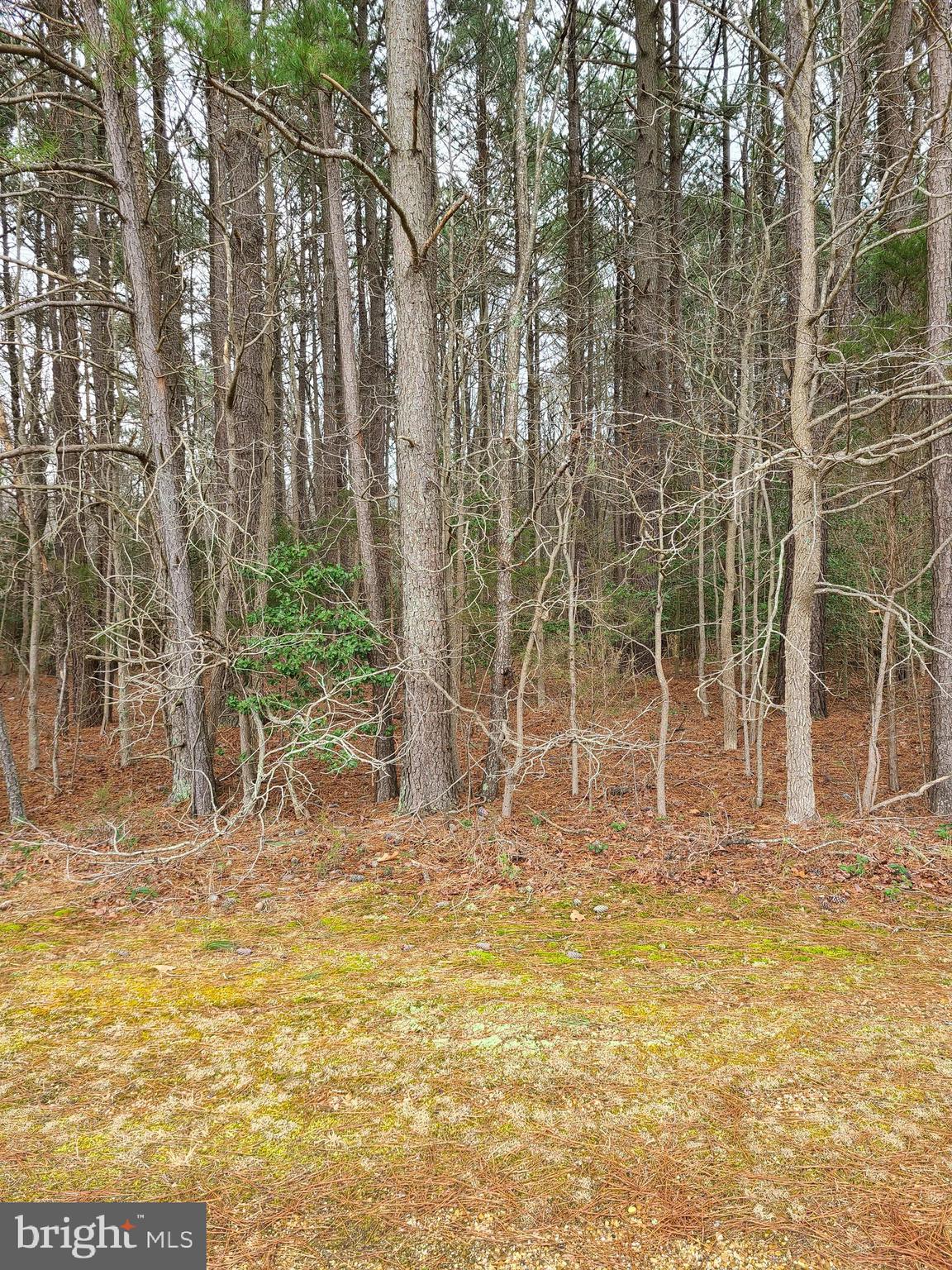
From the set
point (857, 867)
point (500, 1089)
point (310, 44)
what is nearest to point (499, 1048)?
point (500, 1089)

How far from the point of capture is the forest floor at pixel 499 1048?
192 centimetres

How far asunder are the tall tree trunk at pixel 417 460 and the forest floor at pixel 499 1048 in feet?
3.19

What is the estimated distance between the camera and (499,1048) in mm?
2715

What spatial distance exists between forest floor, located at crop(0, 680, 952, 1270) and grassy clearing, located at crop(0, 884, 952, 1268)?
0.01 metres

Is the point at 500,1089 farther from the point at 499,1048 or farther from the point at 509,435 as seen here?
the point at 509,435

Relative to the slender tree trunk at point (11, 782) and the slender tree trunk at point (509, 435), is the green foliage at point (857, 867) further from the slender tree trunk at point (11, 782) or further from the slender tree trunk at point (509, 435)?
the slender tree trunk at point (11, 782)

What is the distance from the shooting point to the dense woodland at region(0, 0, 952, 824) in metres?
5.48

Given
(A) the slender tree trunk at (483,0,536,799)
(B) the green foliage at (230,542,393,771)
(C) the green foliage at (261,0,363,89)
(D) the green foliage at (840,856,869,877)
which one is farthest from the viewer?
(B) the green foliage at (230,542,393,771)

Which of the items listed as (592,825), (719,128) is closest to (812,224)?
(592,825)

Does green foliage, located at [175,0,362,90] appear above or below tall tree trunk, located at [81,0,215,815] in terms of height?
above

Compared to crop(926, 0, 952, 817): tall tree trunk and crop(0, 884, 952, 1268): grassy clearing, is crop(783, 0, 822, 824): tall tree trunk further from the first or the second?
crop(0, 884, 952, 1268): grassy clearing

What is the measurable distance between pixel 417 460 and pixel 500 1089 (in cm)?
456

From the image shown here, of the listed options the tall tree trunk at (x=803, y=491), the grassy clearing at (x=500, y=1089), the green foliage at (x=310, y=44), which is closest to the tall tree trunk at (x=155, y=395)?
the green foliage at (x=310, y=44)

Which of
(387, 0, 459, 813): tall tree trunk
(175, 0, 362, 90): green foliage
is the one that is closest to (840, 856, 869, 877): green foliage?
(387, 0, 459, 813): tall tree trunk
